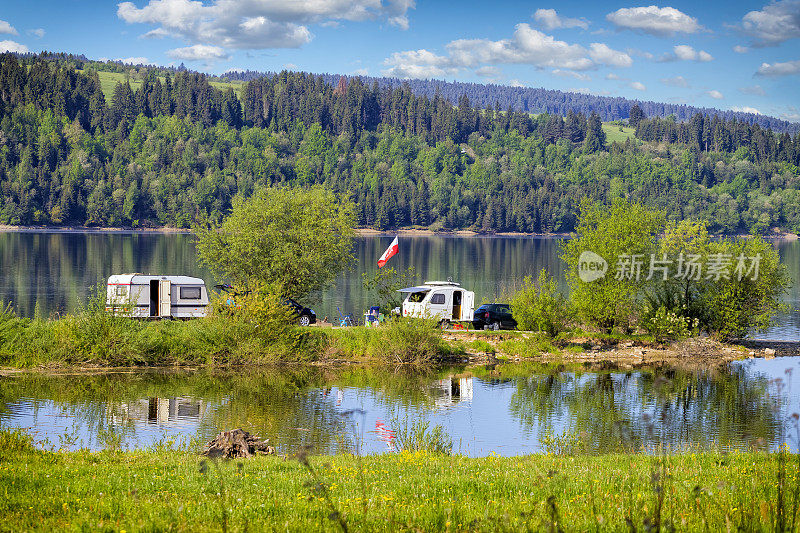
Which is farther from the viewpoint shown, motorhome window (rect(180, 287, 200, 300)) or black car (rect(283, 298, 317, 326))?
motorhome window (rect(180, 287, 200, 300))

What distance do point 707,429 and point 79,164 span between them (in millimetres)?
185392

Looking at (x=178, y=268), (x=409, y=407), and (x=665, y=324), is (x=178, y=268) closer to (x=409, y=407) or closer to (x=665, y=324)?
(x=665, y=324)

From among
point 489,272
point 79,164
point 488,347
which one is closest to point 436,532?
point 488,347

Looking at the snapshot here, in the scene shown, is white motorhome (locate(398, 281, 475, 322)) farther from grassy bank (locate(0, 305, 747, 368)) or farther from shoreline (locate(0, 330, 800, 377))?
grassy bank (locate(0, 305, 747, 368))

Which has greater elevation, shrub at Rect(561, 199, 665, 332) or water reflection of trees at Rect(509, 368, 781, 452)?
shrub at Rect(561, 199, 665, 332)

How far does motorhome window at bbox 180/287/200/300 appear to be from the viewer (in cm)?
4441

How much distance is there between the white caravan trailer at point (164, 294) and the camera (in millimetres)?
43062

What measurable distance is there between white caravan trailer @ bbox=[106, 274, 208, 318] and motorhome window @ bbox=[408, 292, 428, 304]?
35.6 feet

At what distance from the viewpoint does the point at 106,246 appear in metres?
120

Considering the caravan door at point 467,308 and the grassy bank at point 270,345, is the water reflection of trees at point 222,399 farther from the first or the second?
the caravan door at point 467,308

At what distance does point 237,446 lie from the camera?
59.7 feet

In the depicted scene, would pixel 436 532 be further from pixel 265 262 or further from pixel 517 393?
pixel 265 262

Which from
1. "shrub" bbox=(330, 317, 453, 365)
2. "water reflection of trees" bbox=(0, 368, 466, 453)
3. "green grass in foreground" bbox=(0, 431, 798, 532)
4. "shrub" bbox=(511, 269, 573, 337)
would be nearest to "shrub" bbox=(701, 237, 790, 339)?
"shrub" bbox=(511, 269, 573, 337)

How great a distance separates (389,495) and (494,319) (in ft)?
114
